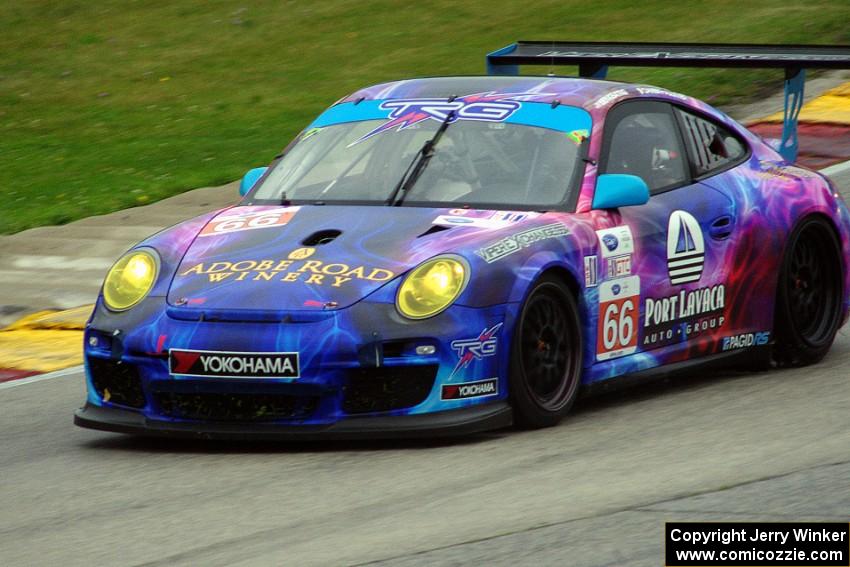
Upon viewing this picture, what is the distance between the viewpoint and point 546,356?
21.8 feet

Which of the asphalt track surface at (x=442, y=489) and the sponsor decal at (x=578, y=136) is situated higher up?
the sponsor decal at (x=578, y=136)

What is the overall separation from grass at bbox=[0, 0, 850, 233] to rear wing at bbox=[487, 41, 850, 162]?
5.15 m

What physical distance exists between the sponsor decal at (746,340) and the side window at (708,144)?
77 cm

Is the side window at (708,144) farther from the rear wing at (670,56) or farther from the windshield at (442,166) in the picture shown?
the rear wing at (670,56)

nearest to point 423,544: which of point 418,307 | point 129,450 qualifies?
point 418,307

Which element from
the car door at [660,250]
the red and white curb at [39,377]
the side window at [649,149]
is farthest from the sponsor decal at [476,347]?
the red and white curb at [39,377]

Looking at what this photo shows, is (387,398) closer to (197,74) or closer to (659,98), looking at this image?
(659,98)

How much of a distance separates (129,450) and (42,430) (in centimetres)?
83

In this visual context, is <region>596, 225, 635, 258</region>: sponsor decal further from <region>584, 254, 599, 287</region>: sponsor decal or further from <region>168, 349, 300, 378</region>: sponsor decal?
<region>168, 349, 300, 378</region>: sponsor decal

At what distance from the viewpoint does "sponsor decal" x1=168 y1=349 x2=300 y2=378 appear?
6.18m

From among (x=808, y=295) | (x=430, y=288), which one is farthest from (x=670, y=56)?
(x=430, y=288)

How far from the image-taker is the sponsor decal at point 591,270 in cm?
682

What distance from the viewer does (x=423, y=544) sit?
4.89 metres

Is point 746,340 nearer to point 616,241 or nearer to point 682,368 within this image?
point 682,368
